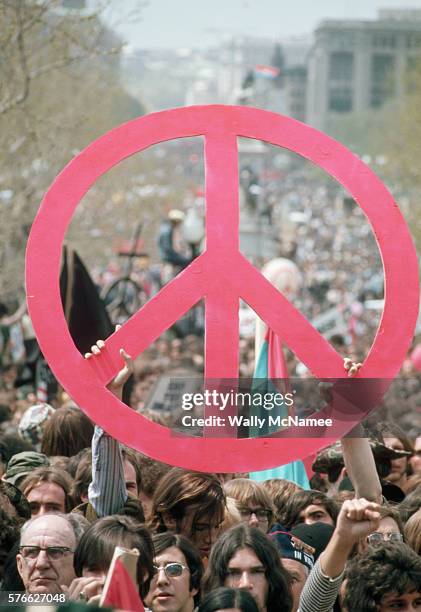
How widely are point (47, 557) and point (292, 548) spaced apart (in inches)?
39.3

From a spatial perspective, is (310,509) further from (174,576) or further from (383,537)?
(174,576)

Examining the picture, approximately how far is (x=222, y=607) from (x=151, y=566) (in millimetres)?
406

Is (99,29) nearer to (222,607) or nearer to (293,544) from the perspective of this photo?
(293,544)

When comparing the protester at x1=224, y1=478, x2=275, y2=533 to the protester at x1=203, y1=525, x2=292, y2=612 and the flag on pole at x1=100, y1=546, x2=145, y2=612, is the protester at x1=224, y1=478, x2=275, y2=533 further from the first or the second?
the flag on pole at x1=100, y1=546, x2=145, y2=612

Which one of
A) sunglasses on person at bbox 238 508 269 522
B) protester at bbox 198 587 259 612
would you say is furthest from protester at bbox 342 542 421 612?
sunglasses on person at bbox 238 508 269 522

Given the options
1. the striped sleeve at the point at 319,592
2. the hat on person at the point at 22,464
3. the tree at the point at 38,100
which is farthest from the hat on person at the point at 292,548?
the tree at the point at 38,100

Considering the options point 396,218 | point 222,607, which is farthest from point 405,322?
point 222,607

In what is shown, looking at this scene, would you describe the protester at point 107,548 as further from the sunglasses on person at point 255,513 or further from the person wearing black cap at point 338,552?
the sunglasses on person at point 255,513

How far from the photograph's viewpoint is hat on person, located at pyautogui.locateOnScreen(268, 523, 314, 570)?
619 cm

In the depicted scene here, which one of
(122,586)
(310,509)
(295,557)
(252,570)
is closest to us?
(122,586)

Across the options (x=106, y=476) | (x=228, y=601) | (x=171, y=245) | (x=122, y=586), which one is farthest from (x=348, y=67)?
(x=122, y=586)

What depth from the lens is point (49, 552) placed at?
5688 mm

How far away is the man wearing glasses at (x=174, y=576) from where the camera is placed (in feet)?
18.5

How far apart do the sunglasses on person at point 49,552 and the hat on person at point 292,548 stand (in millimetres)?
842
